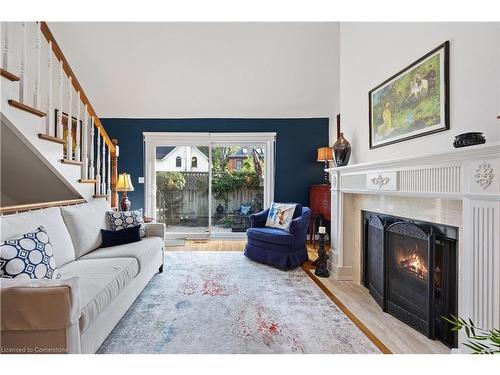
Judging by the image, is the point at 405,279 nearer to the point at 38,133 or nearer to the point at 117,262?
the point at 117,262

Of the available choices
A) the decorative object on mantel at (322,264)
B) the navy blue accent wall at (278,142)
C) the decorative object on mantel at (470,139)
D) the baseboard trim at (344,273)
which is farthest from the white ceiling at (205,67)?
the baseboard trim at (344,273)

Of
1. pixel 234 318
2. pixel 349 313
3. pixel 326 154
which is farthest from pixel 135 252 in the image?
pixel 326 154

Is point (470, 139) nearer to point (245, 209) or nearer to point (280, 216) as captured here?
point (280, 216)

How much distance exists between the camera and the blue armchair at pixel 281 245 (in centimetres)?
302

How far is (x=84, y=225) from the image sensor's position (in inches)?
88.5

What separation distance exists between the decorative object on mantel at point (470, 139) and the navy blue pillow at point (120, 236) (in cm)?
274

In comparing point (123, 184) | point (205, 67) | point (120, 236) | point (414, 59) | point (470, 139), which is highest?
point (205, 67)

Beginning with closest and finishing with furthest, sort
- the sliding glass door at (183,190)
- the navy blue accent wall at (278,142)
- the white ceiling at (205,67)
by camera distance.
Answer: the white ceiling at (205,67), the navy blue accent wall at (278,142), the sliding glass door at (183,190)

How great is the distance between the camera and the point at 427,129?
68.9 inches

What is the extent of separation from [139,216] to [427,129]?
2.84 metres

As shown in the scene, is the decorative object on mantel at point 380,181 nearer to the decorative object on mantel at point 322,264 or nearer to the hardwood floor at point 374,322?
the decorative object on mantel at point 322,264

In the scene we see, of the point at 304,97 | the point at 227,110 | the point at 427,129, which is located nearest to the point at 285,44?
the point at 304,97

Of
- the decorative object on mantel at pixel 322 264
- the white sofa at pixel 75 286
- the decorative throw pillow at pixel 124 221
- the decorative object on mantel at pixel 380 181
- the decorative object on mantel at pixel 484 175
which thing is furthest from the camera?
the decorative object on mantel at pixel 322 264

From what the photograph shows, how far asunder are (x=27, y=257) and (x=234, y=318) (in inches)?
55.4
